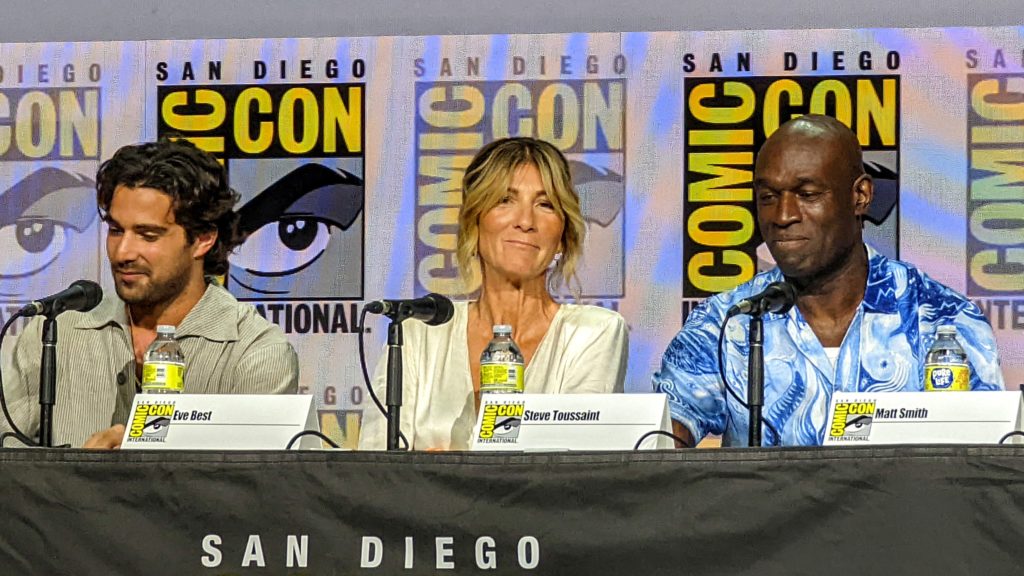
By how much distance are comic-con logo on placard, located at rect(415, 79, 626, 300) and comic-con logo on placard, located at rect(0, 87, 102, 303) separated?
926 mm

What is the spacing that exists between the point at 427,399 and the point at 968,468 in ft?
4.47

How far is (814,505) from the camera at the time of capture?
2465 millimetres

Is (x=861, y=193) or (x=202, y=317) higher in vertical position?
(x=861, y=193)

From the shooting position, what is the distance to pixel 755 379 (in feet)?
9.04

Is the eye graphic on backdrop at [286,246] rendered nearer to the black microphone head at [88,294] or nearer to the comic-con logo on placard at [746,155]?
the comic-con logo on placard at [746,155]

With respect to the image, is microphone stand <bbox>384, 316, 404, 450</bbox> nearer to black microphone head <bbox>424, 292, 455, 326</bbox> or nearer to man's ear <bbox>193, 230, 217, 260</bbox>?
black microphone head <bbox>424, 292, 455, 326</bbox>

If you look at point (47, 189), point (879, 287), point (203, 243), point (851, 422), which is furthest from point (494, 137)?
point (851, 422)

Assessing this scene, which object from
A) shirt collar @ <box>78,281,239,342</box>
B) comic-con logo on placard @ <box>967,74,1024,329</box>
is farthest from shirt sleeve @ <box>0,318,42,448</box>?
comic-con logo on placard @ <box>967,74,1024,329</box>

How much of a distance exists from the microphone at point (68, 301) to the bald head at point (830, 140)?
1733 millimetres

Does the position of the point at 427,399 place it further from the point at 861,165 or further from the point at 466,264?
the point at 861,165

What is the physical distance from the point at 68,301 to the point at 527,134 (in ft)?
5.39

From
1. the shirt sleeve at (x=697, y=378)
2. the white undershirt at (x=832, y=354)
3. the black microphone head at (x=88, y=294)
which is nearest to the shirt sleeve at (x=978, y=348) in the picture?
the white undershirt at (x=832, y=354)

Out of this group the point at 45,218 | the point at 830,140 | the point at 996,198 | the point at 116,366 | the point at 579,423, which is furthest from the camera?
the point at 45,218

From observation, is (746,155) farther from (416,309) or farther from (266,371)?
(416,309)
